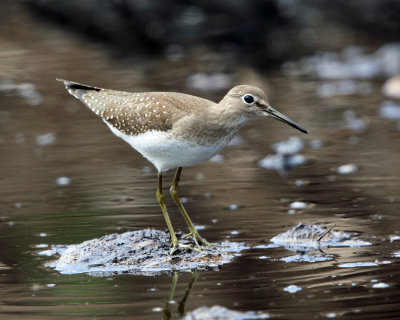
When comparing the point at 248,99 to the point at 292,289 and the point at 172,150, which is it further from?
the point at 292,289

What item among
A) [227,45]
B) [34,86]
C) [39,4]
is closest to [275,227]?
[34,86]

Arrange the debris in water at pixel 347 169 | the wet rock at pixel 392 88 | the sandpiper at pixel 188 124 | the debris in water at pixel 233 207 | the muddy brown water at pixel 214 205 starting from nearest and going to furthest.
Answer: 1. the muddy brown water at pixel 214 205
2. the sandpiper at pixel 188 124
3. the debris in water at pixel 233 207
4. the debris in water at pixel 347 169
5. the wet rock at pixel 392 88

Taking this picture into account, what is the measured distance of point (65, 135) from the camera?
11.4 metres

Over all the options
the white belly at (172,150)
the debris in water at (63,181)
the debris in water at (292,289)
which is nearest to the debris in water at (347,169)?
the white belly at (172,150)

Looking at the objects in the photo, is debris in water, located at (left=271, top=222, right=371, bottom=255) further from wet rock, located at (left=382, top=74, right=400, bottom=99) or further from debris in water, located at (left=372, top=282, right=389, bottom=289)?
wet rock, located at (left=382, top=74, right=400, bottom=99)

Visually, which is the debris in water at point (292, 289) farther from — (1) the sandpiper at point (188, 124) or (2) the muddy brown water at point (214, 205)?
(1) the sandpiper at point (188, 124)

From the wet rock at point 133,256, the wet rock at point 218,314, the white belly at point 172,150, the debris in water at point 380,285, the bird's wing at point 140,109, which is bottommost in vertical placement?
the wet rock at point 133,256

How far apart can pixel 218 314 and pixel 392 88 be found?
30.0 feet

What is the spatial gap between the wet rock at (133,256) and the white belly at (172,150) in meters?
0.62

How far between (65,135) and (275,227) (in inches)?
199

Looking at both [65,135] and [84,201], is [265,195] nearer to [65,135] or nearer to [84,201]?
[84,201]

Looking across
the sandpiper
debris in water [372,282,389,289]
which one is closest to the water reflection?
the sandpiper

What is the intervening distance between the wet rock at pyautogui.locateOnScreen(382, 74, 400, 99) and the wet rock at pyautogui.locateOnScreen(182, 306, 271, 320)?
8.62 meters

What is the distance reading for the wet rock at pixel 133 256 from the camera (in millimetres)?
6207
